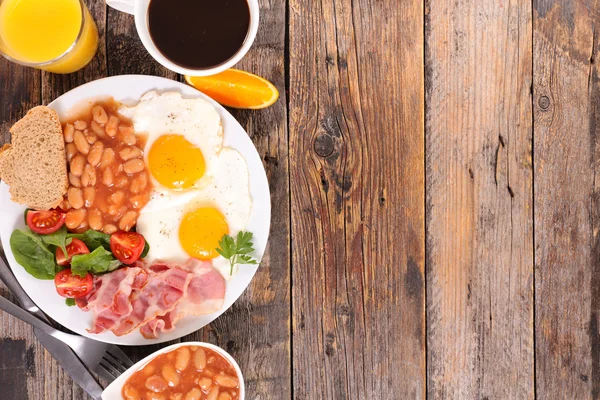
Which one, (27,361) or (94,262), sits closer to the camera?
(94,262)

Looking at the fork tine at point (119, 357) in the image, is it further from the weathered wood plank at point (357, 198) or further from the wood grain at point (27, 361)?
the weathered wood plank at point (357, 198)

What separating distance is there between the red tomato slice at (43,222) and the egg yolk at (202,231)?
0.35 m

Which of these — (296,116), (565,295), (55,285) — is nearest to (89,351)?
(55,285)

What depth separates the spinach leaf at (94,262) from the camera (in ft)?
5.15

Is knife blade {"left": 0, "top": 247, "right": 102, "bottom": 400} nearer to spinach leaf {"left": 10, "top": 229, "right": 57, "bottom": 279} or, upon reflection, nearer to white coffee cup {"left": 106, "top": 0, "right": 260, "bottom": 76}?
spinach leaf {"left": 10, "top": 229, "right": 57, "bottom": 279}

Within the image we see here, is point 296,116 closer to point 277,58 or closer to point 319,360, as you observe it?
point 277,58

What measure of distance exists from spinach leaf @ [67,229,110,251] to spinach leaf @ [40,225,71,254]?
19 millimetres

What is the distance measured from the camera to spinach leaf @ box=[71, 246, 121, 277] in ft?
5.15

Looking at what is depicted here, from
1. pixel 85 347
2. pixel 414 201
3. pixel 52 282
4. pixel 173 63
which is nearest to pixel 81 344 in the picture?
pixel 85 347

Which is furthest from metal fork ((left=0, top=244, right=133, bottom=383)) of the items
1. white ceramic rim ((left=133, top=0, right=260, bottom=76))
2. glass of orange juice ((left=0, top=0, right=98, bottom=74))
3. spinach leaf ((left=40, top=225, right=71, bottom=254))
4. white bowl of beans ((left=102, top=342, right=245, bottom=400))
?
white ceramic rim ((left=133, top=0, right=260, bottom=76))

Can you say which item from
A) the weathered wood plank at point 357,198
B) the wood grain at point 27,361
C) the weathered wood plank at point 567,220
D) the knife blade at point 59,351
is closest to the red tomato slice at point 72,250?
the knife blade at point 59,351

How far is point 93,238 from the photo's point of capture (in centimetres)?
161

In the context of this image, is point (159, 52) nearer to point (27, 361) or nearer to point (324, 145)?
point (324, 145)

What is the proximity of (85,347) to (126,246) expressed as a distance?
0.38 meters
